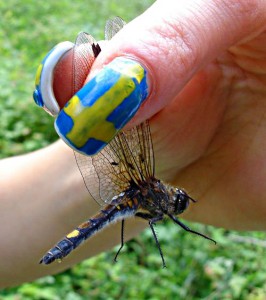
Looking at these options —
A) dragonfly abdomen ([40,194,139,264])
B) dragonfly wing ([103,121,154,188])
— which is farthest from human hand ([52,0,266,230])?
dragonfly abdomen ([40,194,139,264])

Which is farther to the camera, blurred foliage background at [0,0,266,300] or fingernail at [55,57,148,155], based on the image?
blurred foliage background at [0,0,266,300]

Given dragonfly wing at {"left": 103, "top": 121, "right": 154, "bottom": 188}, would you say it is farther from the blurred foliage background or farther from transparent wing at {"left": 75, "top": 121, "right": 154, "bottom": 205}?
the blurred foliage background

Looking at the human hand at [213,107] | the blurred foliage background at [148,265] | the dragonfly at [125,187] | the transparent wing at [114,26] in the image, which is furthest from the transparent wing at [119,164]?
the blurred foliage background at [148,265]

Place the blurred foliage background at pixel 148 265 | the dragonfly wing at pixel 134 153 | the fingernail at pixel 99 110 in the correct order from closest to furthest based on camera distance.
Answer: the fingernail at pixel 99 110
the dragonfly wing at pixel 134 153
the blurred foliage background at pixel 148 265

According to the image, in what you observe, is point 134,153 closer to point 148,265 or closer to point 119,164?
point 119,164

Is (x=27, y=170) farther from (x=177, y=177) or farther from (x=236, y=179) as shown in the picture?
(x=236, y=179)

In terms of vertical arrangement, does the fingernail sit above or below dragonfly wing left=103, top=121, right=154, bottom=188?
above

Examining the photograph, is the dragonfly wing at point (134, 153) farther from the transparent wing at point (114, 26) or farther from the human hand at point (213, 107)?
the transparent wing at point (114, 26)

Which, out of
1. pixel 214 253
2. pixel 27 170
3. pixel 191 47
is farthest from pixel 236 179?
pixel 214 253
